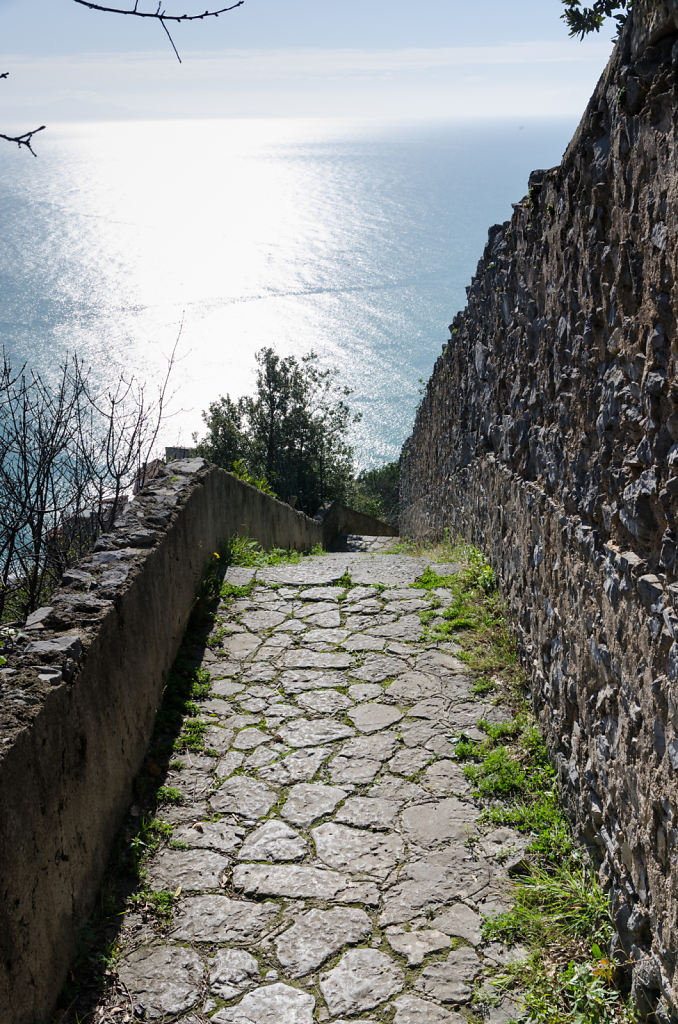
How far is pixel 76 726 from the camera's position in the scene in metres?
2.85

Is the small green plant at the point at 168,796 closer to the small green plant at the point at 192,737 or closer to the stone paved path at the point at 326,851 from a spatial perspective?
the stone paved path at the point at 326,851

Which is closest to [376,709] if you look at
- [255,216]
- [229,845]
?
[229,845]

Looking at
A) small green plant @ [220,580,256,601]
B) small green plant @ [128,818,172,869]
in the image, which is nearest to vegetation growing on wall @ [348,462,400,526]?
small green plant @ [220,580,256,601]

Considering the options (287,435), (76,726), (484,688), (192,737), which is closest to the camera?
(76,726)

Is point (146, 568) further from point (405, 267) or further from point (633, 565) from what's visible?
point (405, 267)

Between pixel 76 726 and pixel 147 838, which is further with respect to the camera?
pixel 147 838

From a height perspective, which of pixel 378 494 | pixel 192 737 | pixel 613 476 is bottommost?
pixel 192 737

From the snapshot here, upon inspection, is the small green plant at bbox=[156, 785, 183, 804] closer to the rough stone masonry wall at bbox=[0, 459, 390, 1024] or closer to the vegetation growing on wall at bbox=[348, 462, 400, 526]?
the rough stone masonry wall at bbox=[0, 459, 390, 1024]

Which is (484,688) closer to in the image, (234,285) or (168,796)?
(168,796)

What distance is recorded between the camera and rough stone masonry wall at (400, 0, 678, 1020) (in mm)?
2131

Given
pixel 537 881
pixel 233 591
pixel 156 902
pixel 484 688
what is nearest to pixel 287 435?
pixel 233 591

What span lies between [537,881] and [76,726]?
72.7 inches

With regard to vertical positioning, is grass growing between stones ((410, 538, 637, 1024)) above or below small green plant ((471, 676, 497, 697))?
below

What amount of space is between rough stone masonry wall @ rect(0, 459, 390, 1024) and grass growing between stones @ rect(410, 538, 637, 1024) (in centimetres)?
148
